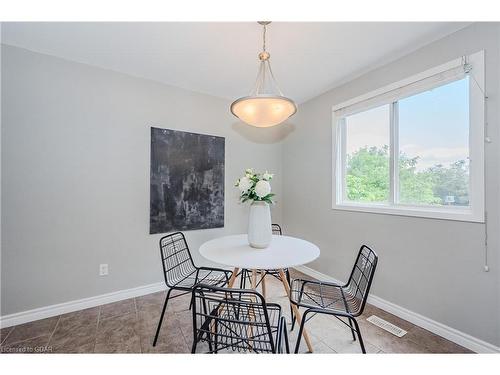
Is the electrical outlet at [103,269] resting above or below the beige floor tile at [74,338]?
above

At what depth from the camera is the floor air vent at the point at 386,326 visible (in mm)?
1786

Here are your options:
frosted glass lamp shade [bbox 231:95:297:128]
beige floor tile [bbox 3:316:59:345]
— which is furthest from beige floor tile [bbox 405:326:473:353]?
beige floor tile [bbox 3:316:59:345]

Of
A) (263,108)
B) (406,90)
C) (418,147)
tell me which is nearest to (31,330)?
(263,108)

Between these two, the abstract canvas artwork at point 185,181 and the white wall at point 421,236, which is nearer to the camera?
the white wall at point 421,236

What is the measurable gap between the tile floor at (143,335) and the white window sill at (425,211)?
3.12ft

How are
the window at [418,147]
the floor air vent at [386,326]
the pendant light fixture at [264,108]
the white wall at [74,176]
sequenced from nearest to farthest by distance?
the pendant light fixture at [264,108]
the window at [418,147]
the floor air vent at [386,326]
the white wall at [74,176]

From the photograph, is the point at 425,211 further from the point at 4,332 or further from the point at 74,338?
the point at 4,332

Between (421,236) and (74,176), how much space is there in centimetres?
324

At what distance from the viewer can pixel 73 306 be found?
6.82 ft

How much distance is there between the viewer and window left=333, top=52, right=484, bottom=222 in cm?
162

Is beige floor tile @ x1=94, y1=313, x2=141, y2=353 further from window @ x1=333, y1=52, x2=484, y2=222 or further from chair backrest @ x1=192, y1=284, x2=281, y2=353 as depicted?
window @ x1=333, y1=52, x2=484, y2=222

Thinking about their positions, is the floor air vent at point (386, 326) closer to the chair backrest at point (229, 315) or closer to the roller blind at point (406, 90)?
the chair backrest at point (229, 315)

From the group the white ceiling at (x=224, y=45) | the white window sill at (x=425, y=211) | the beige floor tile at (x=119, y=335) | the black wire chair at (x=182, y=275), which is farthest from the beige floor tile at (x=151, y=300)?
the white ceiling at (x=224, y=45)

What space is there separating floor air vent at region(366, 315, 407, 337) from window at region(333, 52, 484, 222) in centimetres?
98
